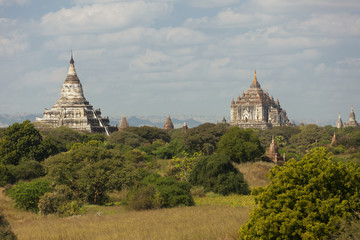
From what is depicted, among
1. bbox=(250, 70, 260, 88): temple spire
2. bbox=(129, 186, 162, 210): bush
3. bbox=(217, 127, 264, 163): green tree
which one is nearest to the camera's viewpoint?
bbox=(129, 186, 162, 210): bush

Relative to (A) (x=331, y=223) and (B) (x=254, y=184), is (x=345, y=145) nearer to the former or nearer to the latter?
(B) (x=254, y=184)

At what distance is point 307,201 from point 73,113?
85.6 meters

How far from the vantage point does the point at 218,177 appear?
4178 cm

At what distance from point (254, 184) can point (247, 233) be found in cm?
2622

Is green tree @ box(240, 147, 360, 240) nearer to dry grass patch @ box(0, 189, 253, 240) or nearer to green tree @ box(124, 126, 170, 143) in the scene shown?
dry grass patch @ box(0, 189, 253, 240)

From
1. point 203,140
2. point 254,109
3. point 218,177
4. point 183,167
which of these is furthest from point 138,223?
point 254,109

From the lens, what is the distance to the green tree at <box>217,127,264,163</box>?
5735cm

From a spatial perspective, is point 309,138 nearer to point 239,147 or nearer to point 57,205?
point 239,147

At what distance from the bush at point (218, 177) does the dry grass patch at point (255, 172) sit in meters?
4.50

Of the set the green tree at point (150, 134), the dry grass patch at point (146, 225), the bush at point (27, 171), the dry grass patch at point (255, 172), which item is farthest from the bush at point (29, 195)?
the green tree at point (150, 134)

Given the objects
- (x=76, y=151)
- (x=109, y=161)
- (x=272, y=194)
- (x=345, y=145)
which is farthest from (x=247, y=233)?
(x=345, y=145)

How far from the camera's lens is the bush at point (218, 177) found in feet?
134

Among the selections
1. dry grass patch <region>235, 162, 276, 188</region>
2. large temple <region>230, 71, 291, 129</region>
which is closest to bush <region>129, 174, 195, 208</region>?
dry grass patch <region>235, 162, 276, 188</region>

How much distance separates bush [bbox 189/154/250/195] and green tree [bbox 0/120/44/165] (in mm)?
15897
